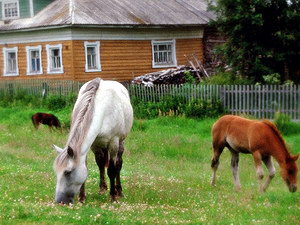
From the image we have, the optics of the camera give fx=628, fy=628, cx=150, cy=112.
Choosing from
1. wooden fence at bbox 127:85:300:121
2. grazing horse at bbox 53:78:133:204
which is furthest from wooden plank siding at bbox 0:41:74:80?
grazing horse at bbox 53:78:133:204

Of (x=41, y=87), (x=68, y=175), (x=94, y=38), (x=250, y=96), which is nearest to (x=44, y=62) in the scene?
(x=94, y=38)

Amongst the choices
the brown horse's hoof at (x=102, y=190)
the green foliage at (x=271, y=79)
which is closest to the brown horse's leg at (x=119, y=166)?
the brown horse's hoof at (x=102, y=190)

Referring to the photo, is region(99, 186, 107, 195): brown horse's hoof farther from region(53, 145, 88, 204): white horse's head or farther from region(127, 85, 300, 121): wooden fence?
region(127, 85, 300, 121): wooden fence

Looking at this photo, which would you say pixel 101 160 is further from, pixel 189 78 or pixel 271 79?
pixel 189 78

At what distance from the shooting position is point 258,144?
11.4 m

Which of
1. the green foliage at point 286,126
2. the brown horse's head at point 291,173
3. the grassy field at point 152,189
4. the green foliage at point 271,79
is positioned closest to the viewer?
the grassy field at point 152,189

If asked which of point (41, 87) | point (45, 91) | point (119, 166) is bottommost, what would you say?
point (119, 166)

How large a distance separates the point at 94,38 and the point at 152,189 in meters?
20.8

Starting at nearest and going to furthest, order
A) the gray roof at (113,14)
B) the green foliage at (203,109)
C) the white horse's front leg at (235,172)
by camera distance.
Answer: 1. the white horse's front leg at (235,172)
2. the green foliage at (203,109)
3. the gray roof at (113,14)

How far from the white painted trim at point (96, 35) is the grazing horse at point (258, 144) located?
19253 millimetres

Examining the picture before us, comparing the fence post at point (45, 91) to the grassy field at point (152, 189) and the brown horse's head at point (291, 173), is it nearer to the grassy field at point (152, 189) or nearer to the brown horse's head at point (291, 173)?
the grassy field at point (152, 189)

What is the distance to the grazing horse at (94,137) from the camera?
29.9ft

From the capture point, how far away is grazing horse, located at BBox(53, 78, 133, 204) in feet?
29.9

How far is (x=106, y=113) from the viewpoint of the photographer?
1002 cm
